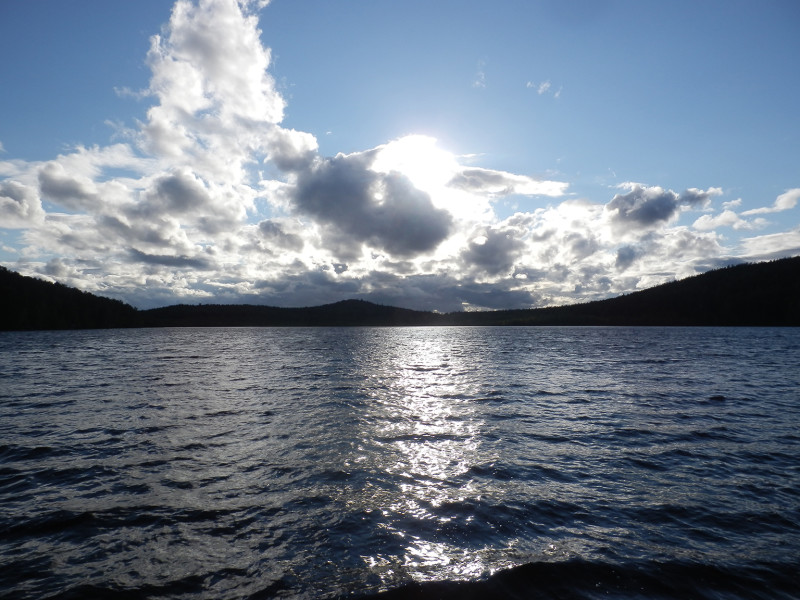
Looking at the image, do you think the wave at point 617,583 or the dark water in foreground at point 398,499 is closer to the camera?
the wave at point 617,583

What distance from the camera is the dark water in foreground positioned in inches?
351

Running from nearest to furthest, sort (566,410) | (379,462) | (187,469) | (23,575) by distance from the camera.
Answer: (23,575) → (187,469) → (379,462) → (566,410)

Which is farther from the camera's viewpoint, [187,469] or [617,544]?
[187,469]

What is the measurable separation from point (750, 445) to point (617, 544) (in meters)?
13.3

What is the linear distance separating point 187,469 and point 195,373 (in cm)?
3326

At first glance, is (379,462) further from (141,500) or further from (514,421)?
(514,421)

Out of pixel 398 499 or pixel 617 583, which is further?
pixel 398 499

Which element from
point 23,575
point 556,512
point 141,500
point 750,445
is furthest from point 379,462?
point 750,445

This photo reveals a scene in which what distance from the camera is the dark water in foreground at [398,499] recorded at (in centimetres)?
891

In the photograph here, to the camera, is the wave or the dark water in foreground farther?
the dark water in foreground

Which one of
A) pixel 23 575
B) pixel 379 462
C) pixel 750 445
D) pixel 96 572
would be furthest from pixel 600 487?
pixel 23 575

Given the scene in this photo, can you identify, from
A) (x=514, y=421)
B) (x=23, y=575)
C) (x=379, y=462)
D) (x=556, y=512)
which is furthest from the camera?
(x=514, y=421)

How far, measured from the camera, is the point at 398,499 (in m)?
13.0

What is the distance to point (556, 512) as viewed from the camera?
39.4 ft
